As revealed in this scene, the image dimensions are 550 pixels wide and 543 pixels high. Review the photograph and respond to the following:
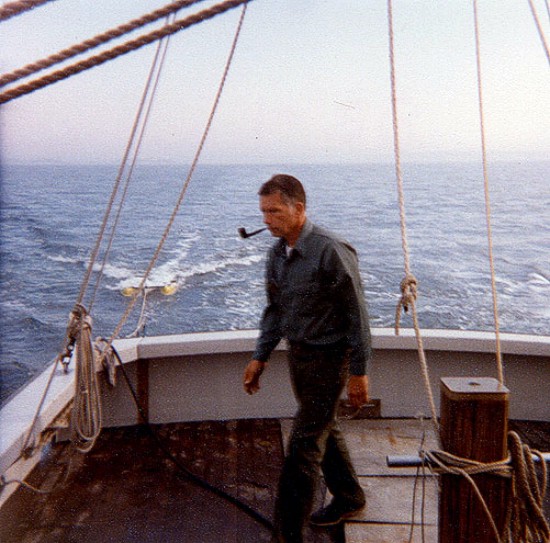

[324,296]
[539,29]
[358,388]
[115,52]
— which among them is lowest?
[358,388]

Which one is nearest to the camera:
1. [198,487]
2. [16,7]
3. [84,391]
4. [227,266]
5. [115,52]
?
[16,7]

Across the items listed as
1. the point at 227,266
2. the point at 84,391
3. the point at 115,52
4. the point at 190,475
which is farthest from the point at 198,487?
the point at 227,266

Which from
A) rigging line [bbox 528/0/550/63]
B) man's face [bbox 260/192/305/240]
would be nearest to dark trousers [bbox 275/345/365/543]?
man's face [bbox 260/192/305/240]

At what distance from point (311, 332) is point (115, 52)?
98cm

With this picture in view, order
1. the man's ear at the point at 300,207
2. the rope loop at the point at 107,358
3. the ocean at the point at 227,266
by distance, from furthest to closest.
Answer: the ocean at the point at 227,266
the rope loop at the point at 107,358
the man's ear at the point at 300,207

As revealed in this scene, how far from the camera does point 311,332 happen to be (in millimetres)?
1618

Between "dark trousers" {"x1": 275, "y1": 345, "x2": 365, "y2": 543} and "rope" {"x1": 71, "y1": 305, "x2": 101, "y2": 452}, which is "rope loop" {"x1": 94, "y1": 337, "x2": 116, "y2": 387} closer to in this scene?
"rope" {"x1": 71, "y1": 305, "x2": 101, "y2": 452}

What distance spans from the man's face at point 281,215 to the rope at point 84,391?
733 mm

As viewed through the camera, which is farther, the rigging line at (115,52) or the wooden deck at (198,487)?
the wooden deck at (198,487)

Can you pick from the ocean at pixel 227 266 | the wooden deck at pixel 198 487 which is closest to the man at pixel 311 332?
the wooden deck at pixel 198 487

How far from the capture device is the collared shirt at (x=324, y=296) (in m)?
1.57

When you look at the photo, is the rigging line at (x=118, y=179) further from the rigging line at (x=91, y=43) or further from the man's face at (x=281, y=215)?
the rigging line at (x=91, y=43)

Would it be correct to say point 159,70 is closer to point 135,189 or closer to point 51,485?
point 51,485

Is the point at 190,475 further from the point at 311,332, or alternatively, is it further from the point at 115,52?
the point at 115,52
